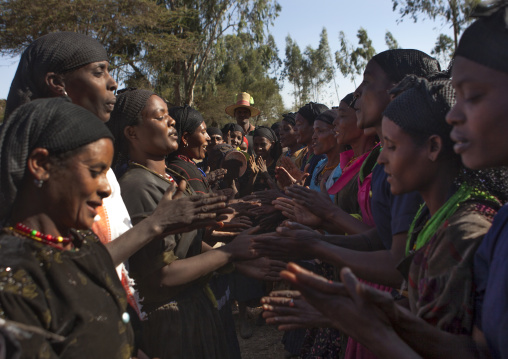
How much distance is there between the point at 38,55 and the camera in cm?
234

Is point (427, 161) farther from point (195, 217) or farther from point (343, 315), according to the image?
point (195, 217)

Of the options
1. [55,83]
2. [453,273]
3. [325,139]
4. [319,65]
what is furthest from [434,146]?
[319,65]

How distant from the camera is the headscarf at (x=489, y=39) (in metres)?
1.45

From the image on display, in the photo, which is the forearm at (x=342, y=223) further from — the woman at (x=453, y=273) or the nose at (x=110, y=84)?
the nose at (x=110, y=84)

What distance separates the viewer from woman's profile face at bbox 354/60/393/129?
2820 millimetres

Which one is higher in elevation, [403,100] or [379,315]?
[403,100]

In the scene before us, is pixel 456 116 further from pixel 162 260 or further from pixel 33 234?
pixel 162 260

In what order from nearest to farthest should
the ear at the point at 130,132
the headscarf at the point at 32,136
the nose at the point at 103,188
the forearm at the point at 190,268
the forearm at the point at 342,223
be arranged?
the headscarf at the point at 32,136 → the nose at the point at 103,188 → the forearm at the point at 190,268 → the forearm at the point at 342,223 → the ear at the point at 130,132

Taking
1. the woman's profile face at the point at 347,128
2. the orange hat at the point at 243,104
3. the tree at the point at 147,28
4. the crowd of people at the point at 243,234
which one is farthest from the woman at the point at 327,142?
the tree at the point at 147,28

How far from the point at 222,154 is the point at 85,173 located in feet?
19.7

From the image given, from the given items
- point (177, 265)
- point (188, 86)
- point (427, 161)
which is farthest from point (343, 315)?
point (188, 86)

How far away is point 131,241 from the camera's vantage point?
222 cm

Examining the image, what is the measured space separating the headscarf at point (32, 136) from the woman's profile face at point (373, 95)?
176 centimetres

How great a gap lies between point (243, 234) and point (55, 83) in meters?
1.54
